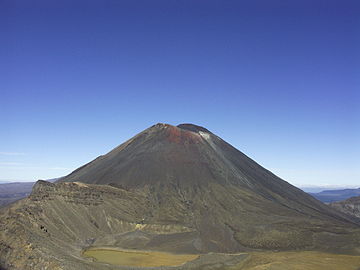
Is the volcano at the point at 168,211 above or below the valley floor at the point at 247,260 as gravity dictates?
above

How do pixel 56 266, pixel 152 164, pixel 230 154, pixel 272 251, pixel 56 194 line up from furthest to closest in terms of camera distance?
pixel 230 154, pixel 152 164, pixel 56 194, pixel 272 251, pixel 56 266

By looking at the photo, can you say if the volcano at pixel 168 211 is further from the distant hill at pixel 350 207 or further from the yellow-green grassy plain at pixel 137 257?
the distant hill at pixel 350 207

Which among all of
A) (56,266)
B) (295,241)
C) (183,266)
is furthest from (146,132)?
(56,266)

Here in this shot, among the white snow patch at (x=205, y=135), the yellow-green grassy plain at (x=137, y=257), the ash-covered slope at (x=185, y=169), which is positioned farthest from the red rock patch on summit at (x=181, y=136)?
the yellow-green grassy plain at (x=137, y=257)

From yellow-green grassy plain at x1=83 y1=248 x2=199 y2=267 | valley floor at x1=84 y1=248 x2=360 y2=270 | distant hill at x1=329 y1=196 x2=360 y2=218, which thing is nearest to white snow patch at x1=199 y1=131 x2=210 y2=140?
distant hill at x1=329 y1=196 x2=360 y2=218

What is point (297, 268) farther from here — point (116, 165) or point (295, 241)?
point (116, 165)

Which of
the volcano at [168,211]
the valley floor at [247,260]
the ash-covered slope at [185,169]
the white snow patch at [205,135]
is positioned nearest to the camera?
the valley floor at [247,260]

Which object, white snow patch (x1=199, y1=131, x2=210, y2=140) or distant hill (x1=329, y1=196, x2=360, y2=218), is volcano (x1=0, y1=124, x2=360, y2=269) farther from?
distant hill (x1=329, y1=196, x2=360, y2=218)

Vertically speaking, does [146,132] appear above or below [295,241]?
above

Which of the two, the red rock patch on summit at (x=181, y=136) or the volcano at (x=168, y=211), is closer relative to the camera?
the volcano at (x=168, y=211)
